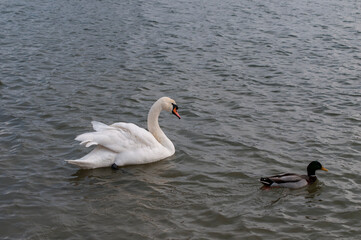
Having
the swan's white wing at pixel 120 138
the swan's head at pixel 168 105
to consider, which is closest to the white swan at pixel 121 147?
the swan's white wing at pixel 120 138

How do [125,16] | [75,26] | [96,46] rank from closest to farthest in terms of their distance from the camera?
[96,46] → [75,26] → [125,16]

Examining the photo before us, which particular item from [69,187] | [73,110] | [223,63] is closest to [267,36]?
[223,63]

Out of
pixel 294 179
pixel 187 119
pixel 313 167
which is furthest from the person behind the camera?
pixel 187 119

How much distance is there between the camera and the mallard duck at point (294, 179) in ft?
27.5

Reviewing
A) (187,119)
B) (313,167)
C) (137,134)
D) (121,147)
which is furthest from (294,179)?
(187,119)

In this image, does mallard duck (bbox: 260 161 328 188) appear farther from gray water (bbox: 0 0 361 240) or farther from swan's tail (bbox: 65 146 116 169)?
swan's tail (bbox: 65 146 116 169)

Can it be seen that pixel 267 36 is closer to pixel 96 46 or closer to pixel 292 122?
pixel 96 46

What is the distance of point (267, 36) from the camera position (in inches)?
738

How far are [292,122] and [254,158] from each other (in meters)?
2.09

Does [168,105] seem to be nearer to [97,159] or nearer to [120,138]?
[120,138]

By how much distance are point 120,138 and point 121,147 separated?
15 centimetres

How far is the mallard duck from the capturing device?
27.5 ft

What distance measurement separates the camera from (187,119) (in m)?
11.4

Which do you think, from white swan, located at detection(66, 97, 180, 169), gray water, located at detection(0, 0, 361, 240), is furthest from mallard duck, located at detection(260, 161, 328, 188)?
white swan, located at detection(66, 97, 180, 169)
